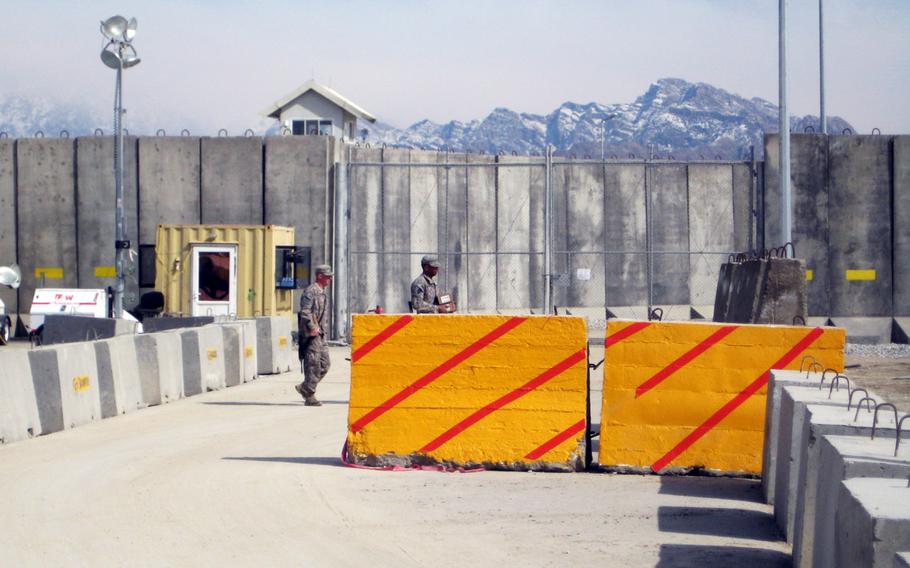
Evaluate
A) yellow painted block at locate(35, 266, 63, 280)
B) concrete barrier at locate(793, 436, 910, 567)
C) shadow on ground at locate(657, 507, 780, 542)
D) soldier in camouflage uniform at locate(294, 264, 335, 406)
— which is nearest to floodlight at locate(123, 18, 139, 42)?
yellow painted block at locate(35, 266, 63, 280)

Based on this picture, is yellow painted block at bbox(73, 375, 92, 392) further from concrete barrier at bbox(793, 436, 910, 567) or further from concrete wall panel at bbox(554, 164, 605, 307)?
concrete wall panel at bbox(554, 164, 605, 307)

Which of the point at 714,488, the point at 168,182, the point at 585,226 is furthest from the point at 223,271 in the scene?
the point at 714,488

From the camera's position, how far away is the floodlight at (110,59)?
2586 centimetres

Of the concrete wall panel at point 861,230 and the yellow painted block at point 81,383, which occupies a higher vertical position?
the concrete wall panel at point 861,230

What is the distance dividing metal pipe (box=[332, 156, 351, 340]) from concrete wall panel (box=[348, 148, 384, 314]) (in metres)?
0.59

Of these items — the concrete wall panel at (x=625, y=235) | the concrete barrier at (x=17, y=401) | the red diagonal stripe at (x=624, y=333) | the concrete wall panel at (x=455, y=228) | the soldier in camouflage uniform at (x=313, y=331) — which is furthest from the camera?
the concrete wall panel at (x=625, y=235)

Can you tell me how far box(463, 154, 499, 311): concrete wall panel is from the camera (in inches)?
1198

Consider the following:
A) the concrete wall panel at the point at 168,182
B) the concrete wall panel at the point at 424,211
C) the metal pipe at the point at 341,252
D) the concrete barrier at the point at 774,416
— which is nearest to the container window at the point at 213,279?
the concrete wall panel at the point at 168,182

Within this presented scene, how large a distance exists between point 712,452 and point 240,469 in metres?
4.06

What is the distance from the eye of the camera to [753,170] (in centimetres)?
2912

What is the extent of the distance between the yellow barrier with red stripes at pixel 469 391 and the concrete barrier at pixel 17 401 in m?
3.95

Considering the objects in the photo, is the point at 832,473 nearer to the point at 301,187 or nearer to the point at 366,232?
the point at 366,232

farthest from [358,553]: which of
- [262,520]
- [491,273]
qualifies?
[491,273]

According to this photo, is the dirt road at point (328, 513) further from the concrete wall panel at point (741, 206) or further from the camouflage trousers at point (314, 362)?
the concrete wall panel at point (741, 206)
